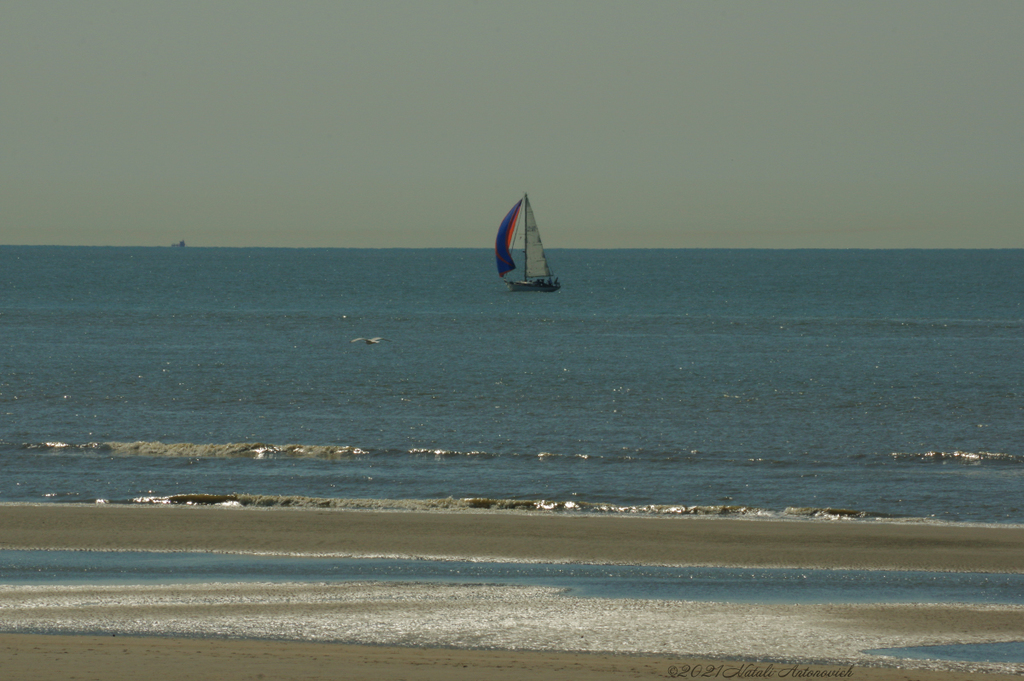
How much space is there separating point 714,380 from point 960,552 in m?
29.1

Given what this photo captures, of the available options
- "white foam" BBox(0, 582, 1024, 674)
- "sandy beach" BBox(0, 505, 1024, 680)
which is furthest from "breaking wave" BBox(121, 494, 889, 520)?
"white foam" BBox(0, 582, 1024, 674)

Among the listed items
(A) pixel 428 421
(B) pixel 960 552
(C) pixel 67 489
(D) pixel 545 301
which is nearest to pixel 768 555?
(B) pixel 960 552

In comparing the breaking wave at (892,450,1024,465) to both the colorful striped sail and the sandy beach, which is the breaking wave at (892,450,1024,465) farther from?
the colorful striped sail

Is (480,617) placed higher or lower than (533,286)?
lower

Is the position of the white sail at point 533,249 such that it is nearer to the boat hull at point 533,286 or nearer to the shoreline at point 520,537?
the boat hull at point 533,286

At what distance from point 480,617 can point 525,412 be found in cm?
2416

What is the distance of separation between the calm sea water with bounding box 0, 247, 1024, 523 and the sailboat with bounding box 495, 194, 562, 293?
22517mm

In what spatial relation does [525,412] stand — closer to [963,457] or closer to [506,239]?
[963,457]

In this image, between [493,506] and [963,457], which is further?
[963,457]

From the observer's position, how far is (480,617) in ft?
44.3

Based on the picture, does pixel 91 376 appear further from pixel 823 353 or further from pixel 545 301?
pixel 545 301

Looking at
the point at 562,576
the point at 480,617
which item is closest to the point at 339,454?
the point at 562,576

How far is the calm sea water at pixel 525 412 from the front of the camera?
2498 cm

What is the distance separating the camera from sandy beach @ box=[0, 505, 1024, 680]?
447 inches
